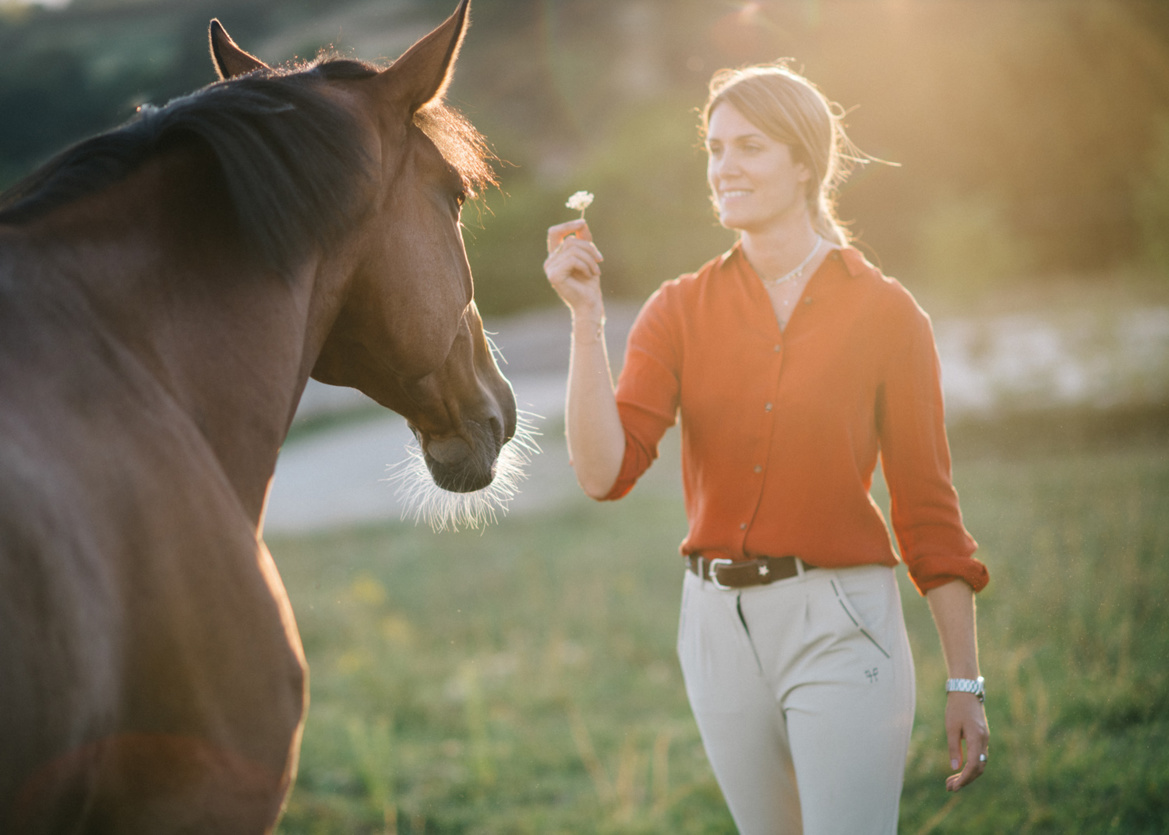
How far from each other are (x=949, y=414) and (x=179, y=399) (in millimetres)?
12504

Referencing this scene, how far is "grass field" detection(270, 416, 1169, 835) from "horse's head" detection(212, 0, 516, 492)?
2.65m

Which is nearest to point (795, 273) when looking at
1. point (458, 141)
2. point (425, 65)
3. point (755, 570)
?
point (755, 570)

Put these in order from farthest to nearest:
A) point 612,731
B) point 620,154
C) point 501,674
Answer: point 620,154 < point 501,674 < point 612,731

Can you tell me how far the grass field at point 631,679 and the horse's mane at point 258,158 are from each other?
3.23 m

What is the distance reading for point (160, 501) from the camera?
1354 millimetres

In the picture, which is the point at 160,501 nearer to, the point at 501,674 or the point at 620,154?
the point at 501,674

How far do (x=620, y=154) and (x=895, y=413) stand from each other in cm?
2528

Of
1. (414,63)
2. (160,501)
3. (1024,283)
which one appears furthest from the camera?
(1024,283)

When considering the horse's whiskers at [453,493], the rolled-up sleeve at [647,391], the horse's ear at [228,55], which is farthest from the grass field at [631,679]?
the horse's ear at [228,55]

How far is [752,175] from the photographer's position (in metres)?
2.25

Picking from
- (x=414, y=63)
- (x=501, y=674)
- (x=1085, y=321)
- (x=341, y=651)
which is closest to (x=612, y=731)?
(x=501, y=674)

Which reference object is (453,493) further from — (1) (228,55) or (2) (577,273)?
(1) (228,55)

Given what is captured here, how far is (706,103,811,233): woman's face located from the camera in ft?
7.39

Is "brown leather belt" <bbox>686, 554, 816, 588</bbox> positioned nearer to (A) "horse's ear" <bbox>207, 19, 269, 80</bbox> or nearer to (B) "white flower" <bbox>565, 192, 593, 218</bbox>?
(B) "white flower" <bbox>565, 192, 593, 218</bbox>
